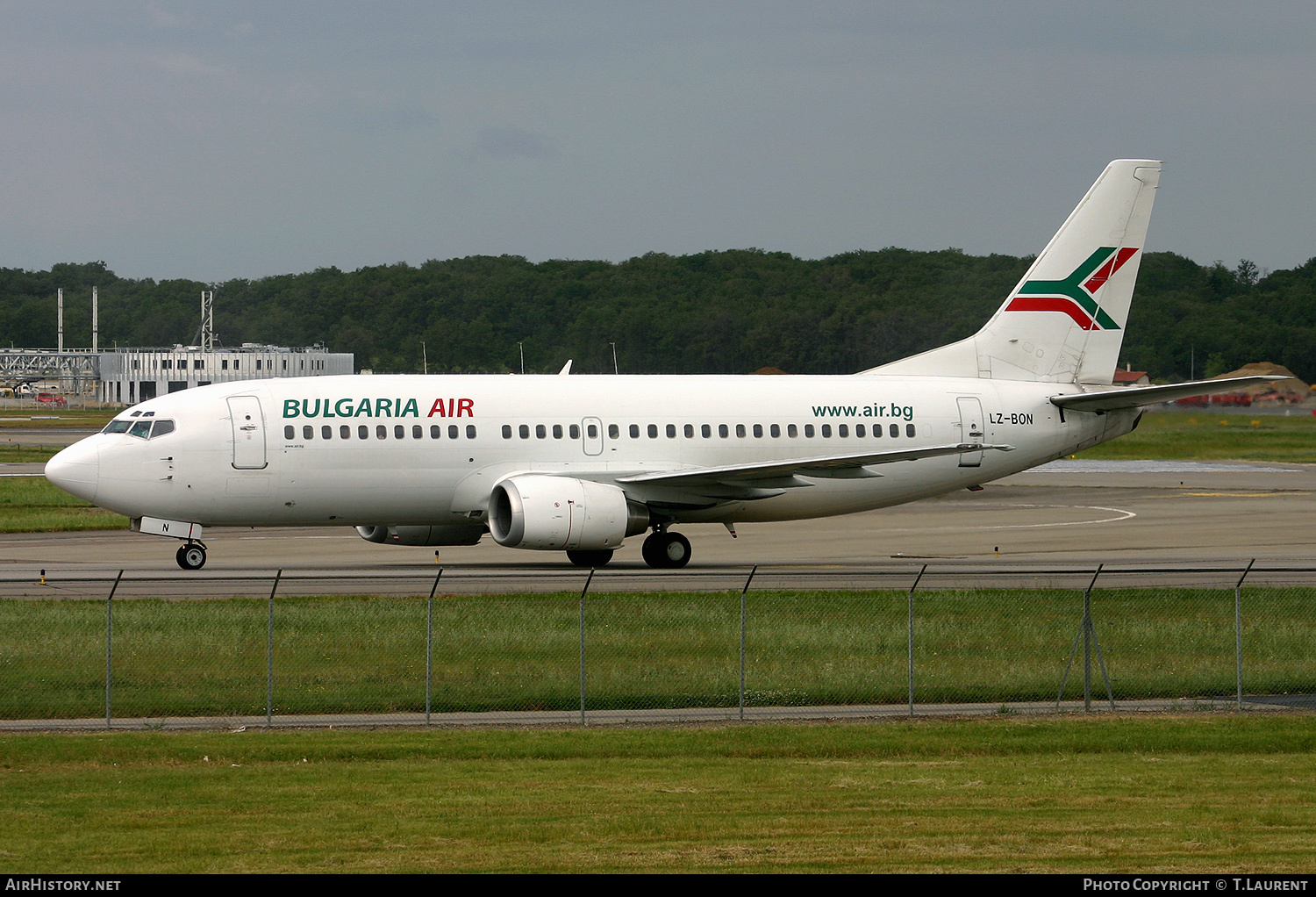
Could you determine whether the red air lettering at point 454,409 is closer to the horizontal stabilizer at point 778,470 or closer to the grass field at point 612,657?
the horizontal stabilizer at point 778,470

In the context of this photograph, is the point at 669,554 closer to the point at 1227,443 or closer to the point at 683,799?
the point at 683,799

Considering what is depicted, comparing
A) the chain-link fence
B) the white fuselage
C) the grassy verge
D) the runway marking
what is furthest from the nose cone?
the grassy verge

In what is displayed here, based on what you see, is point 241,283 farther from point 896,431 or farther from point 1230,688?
point 1230,688

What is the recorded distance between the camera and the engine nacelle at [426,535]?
1433 inches

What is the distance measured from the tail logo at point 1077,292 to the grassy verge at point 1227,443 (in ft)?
121

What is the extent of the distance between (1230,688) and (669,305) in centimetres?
6903

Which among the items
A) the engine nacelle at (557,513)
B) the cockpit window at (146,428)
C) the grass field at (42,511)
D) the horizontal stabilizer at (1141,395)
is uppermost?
the horizontal stabilizer at (1141,395)

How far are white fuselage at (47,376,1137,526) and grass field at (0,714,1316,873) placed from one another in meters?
15.4

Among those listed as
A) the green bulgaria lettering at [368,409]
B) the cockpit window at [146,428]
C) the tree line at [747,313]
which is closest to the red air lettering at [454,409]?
the green bulgaria lettering at [368,409]

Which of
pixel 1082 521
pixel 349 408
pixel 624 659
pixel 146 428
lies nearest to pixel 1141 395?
pixel 1082 521

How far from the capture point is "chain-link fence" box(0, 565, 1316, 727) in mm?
20047

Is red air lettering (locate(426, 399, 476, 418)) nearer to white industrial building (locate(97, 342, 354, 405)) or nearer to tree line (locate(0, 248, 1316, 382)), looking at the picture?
tree line (locate(0, 248, 1316, 382))

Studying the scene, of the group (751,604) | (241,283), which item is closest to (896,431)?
(751,604)

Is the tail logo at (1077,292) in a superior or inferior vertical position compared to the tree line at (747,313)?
inferior
